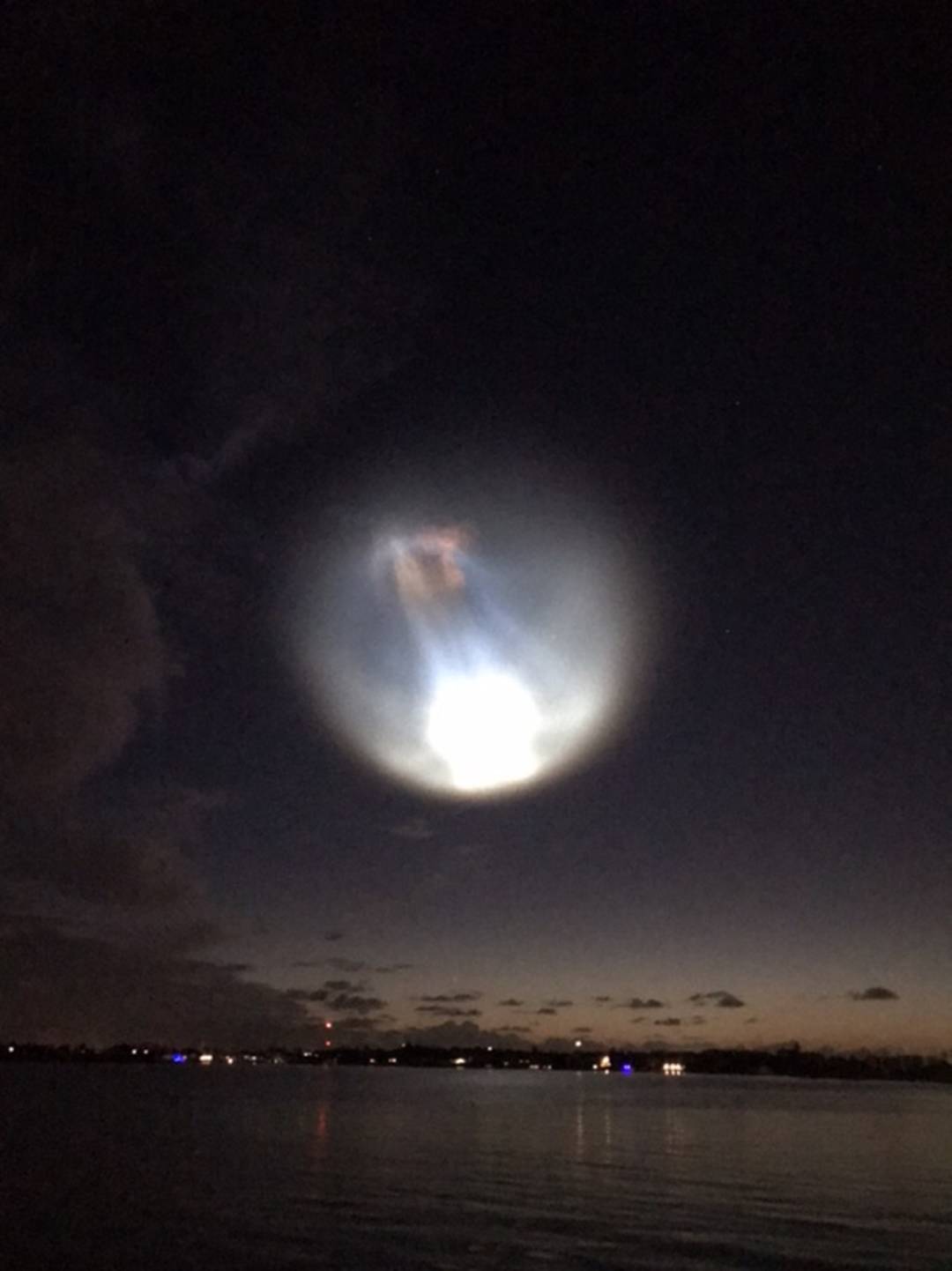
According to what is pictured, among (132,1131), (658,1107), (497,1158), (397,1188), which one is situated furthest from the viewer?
(658,1107)

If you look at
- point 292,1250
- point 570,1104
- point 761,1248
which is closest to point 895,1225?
point 761,1248

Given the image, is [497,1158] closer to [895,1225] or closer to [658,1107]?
[895,1225]

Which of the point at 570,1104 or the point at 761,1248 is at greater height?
the point at 570,1104

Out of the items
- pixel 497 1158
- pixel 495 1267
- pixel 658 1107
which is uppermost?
pixel 658 1107

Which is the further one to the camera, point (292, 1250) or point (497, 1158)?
point (497, 1158)

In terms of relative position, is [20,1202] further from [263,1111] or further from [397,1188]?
[263,1111]

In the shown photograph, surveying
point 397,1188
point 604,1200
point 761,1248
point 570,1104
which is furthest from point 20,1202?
point 570,1104

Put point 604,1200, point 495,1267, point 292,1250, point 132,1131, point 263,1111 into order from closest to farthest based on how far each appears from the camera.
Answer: point 495,1267, point 292,1250, point 604,1200, point 132,1131, point 263,1111
